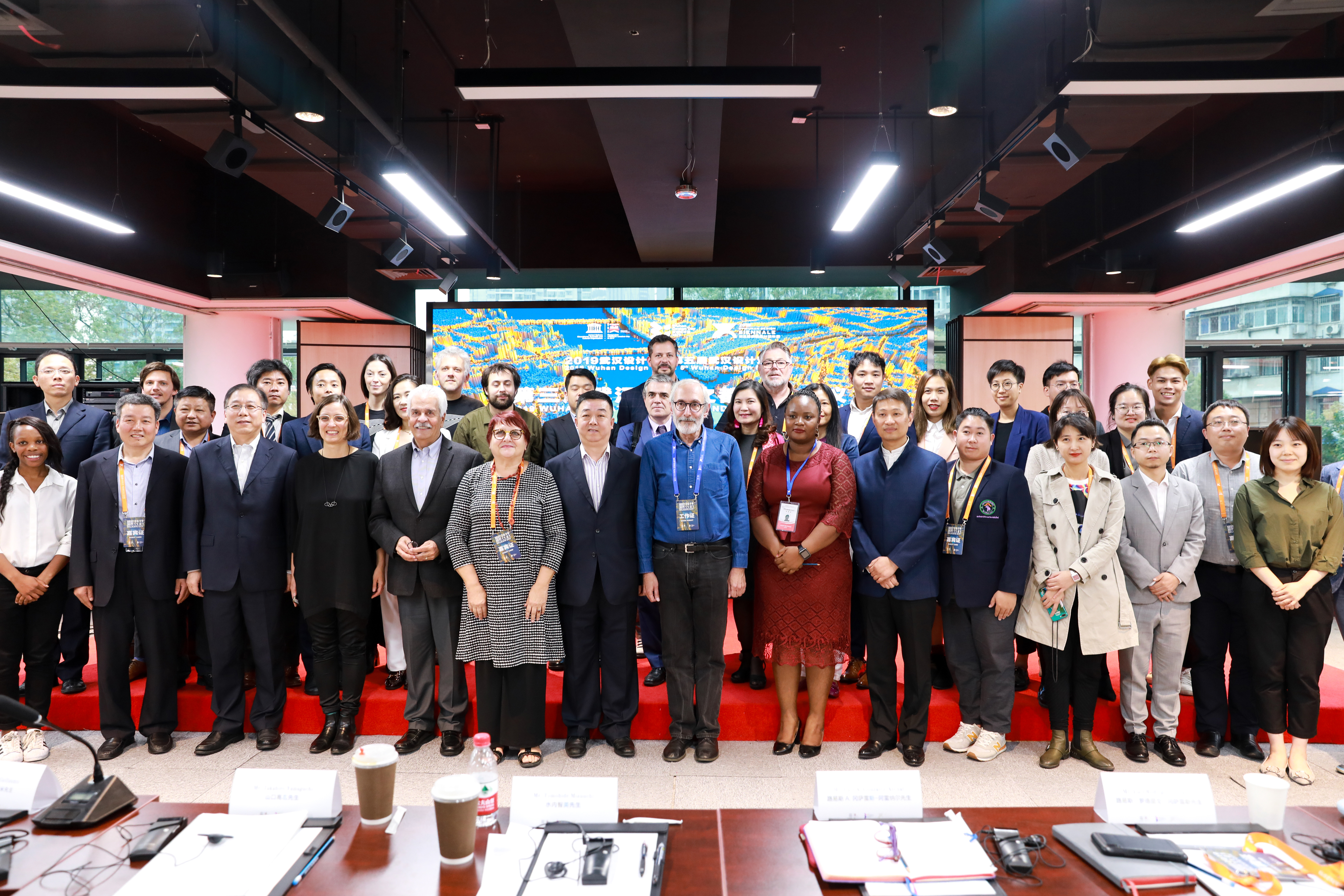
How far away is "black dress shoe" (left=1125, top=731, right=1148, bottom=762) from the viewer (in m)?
3.51

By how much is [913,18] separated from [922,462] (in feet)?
10.4

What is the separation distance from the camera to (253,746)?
3668 millimetres

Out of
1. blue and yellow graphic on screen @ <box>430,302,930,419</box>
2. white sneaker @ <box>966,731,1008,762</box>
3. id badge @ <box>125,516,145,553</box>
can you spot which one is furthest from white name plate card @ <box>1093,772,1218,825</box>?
blue and yellow graphic on screen @ <box>430,302,930,419</box>

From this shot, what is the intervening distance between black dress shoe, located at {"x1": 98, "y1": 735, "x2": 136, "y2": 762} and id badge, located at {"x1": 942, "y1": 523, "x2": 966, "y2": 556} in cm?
416

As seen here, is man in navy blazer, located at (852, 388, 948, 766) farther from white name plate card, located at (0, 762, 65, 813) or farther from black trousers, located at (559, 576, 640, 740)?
white name plate card, located at (0, 762, 65, 813)

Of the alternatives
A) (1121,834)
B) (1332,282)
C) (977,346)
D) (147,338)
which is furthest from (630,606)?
(1332,282)

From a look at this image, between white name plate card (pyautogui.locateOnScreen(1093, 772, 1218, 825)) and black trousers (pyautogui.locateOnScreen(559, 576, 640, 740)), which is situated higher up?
white name plate card (pyautogui.locateOnScreen(1093, 772, 1218, 825))

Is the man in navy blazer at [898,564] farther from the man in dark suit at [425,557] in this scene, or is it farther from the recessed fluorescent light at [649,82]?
the man in dark suit at [425,557]

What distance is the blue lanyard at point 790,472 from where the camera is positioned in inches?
135

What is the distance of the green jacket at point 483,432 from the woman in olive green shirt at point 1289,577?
3.60 metres

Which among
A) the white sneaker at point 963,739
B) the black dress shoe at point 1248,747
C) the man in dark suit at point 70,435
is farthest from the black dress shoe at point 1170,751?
the man in dark suit at point 70,435

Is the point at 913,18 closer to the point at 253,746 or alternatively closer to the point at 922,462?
the point at 922,462

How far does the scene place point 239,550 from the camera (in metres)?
3.53

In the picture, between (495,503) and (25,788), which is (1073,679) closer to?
(495,503)
